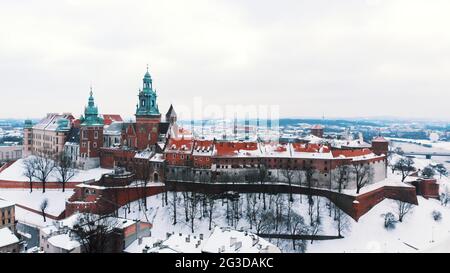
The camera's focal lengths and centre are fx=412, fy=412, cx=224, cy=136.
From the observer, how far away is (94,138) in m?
51.8

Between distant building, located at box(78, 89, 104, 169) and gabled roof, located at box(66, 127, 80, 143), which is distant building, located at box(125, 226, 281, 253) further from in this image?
gabled roof, located at box(66, 127, 80, 143)

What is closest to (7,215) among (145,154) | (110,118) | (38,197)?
(38,197)

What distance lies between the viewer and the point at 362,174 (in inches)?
1715

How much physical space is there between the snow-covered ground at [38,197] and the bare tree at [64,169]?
1.47 meters

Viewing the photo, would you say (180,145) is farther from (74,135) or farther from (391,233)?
(391,233)

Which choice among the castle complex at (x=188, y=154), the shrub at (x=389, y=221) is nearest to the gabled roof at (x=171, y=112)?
the castle complex at (x=188, y=154)

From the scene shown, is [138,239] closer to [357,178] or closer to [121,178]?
[121,178]

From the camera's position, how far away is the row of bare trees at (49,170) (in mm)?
45641

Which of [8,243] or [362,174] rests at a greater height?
[362,174]

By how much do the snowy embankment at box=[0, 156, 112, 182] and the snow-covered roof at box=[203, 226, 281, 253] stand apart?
78.0ft

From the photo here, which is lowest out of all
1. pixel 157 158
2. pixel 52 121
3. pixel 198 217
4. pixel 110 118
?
pixel 198 217

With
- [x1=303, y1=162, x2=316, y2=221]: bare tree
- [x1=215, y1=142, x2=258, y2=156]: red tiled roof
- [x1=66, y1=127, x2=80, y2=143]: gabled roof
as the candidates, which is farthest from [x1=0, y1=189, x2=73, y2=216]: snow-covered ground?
[x1=303, y1=162, x2=316, y2=221]: bare tree

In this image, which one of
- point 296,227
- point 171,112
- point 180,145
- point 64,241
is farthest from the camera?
point 171,112

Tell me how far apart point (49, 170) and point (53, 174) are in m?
1.00
